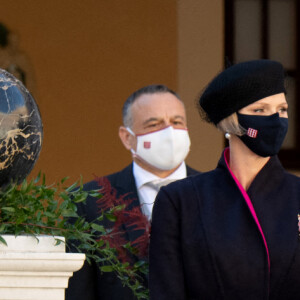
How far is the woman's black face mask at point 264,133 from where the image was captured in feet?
12.8

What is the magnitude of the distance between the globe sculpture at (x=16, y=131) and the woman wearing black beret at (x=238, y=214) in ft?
1.55

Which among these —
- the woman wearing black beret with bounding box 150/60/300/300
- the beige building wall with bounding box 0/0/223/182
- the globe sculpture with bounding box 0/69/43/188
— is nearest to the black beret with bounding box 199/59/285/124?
the woman wearing black beret with bounding box 150/60/300/300

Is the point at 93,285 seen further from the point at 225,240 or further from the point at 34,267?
the point at 34,267

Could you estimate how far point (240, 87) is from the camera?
157 inches

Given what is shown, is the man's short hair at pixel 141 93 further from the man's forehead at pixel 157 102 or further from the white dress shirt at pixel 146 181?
the white dress shirt at pixel 146 181

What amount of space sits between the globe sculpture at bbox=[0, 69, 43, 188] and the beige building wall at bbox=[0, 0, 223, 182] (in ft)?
15.6

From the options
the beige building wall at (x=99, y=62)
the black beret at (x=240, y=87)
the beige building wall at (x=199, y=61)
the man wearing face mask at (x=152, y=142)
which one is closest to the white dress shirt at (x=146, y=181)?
the man wearing face mask at (x=152, y=142)

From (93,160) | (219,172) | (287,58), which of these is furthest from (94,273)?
(287,58)

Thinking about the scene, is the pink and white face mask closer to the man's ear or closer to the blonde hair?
the man's ear

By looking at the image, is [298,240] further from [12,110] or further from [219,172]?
[12,110]

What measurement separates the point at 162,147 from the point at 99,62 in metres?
2.88

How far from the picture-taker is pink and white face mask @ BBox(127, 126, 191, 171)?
19.8ft

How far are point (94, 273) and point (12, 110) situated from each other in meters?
1.76

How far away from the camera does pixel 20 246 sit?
3.65m
